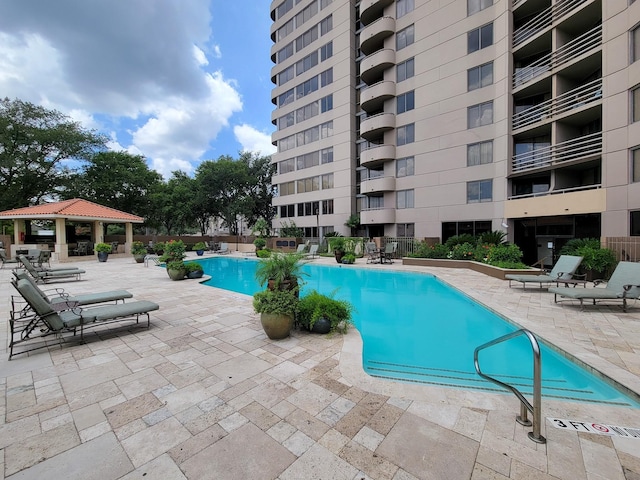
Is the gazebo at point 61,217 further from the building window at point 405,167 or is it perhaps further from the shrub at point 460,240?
the shrub at point 460,240

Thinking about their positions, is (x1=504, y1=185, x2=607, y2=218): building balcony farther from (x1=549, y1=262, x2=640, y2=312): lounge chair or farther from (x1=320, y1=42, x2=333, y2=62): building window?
(x1=320, y1=42, x2=333, y2=62): building window

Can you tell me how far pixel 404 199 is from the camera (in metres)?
21.3

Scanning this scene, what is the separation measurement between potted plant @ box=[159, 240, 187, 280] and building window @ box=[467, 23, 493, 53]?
2143cm

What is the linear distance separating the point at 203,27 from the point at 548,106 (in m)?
19.1

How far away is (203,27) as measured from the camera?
15.0 m

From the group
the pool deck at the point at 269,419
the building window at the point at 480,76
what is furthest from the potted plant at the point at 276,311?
the building window at the point at 480,76

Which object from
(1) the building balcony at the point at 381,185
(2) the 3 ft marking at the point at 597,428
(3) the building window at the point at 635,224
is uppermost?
(1) the building balcony at the point at 381,185

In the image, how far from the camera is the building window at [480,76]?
57.1ft

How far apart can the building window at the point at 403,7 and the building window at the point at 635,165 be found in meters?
17.9

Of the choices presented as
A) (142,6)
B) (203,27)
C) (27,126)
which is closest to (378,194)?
(203,27)

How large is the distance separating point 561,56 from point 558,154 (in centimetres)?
510

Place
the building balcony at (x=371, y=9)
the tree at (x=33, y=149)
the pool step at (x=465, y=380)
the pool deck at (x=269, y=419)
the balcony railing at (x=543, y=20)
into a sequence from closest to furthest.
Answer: the pool deck at (x=269, y=419) → the pool step at (x=465, y=380) → the balcony railing at (x=543, y=20) → the building balcony at (x=371, y=9) → the tree at (x=33, y=149)

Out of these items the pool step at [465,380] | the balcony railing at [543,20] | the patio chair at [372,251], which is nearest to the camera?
the pool step at [465,380]

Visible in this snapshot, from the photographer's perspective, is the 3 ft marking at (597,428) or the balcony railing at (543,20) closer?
the 3 ft marking at (597,428)
